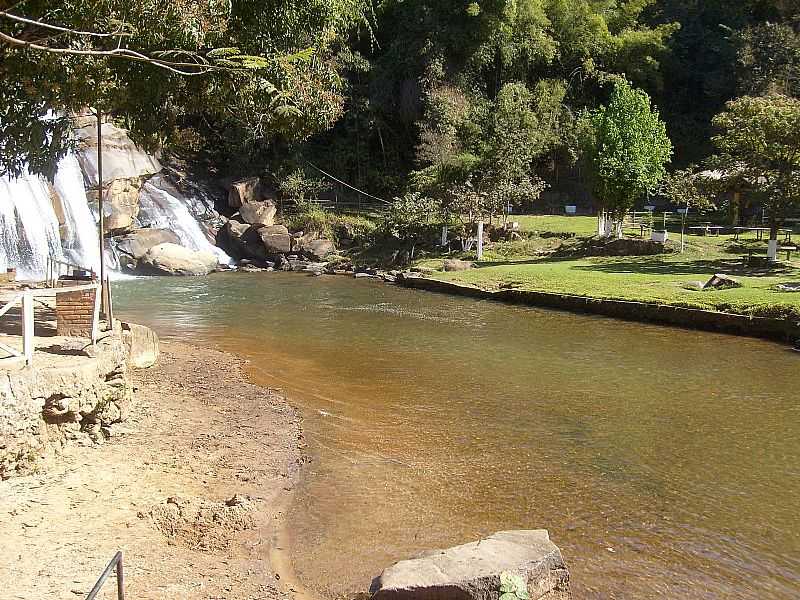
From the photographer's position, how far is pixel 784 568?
7652mm

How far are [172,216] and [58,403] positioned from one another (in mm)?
30780

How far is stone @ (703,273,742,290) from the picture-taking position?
22859 millimetres

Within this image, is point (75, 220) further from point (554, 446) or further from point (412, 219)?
point (554, 446)

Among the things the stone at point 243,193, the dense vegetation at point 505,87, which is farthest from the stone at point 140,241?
the stone at point 243,193

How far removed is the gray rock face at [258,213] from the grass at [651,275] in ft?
33.4

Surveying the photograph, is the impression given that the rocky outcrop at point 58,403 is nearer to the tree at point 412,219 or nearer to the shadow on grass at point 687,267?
the shadow on grass at point 687,267

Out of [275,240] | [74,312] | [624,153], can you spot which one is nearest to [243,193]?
[275,240]

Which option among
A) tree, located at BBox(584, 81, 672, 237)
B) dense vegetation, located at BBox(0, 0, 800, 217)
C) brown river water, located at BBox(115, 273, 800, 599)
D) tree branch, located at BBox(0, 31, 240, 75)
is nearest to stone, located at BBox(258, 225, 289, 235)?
dense vegetation, located at BBox(0, 0, 800, 217)

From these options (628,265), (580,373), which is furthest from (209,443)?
(628,265)

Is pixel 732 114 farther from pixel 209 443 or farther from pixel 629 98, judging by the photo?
pixel 209 443

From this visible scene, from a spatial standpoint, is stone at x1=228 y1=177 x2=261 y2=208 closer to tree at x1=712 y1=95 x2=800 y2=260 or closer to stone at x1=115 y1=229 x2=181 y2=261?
stone at x1=115 y1=229 x2=181 y2=261

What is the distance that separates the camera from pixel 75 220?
3162 centimetres

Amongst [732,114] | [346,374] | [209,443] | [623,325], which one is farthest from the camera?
[732,114]

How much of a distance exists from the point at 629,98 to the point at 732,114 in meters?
6.61
